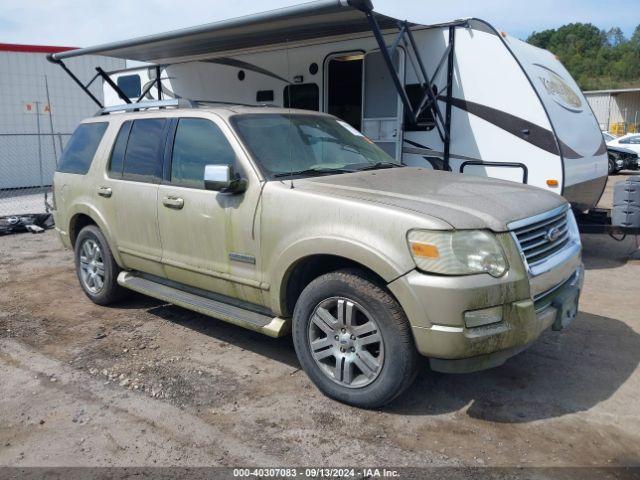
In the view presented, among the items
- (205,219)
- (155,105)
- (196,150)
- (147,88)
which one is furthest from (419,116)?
(147,88)

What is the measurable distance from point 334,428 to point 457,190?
1.76m

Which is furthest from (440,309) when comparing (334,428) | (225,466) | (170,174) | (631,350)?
(170,174)

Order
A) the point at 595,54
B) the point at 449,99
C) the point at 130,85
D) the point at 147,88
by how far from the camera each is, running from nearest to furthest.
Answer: the point at 449,99 < the point at 147,88 < the point at 130,85 < the point at 595,54

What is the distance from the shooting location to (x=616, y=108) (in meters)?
39.3

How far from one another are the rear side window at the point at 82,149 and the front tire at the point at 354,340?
10.3ft

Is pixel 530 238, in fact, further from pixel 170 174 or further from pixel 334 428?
pixel 170 174

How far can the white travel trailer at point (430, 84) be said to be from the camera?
22.9ft

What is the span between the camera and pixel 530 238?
11.8 feet

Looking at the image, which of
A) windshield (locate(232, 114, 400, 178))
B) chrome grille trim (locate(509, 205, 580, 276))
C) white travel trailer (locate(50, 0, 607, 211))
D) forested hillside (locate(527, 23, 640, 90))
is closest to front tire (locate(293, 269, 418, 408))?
chrome grille trim (locate(509, 205, 580, 276))

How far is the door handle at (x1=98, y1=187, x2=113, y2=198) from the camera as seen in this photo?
5.42 metres

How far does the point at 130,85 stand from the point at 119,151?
22.8 feet

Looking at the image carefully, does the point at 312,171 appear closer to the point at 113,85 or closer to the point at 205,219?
the point at 205,219

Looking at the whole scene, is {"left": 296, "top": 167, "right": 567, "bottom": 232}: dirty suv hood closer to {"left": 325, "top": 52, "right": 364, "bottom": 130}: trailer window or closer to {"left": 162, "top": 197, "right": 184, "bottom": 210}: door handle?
{"left": 162, "top": 197, "right": 184, "bottom": 210}: door handle

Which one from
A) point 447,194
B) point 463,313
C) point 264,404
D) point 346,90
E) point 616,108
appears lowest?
point 264,404
